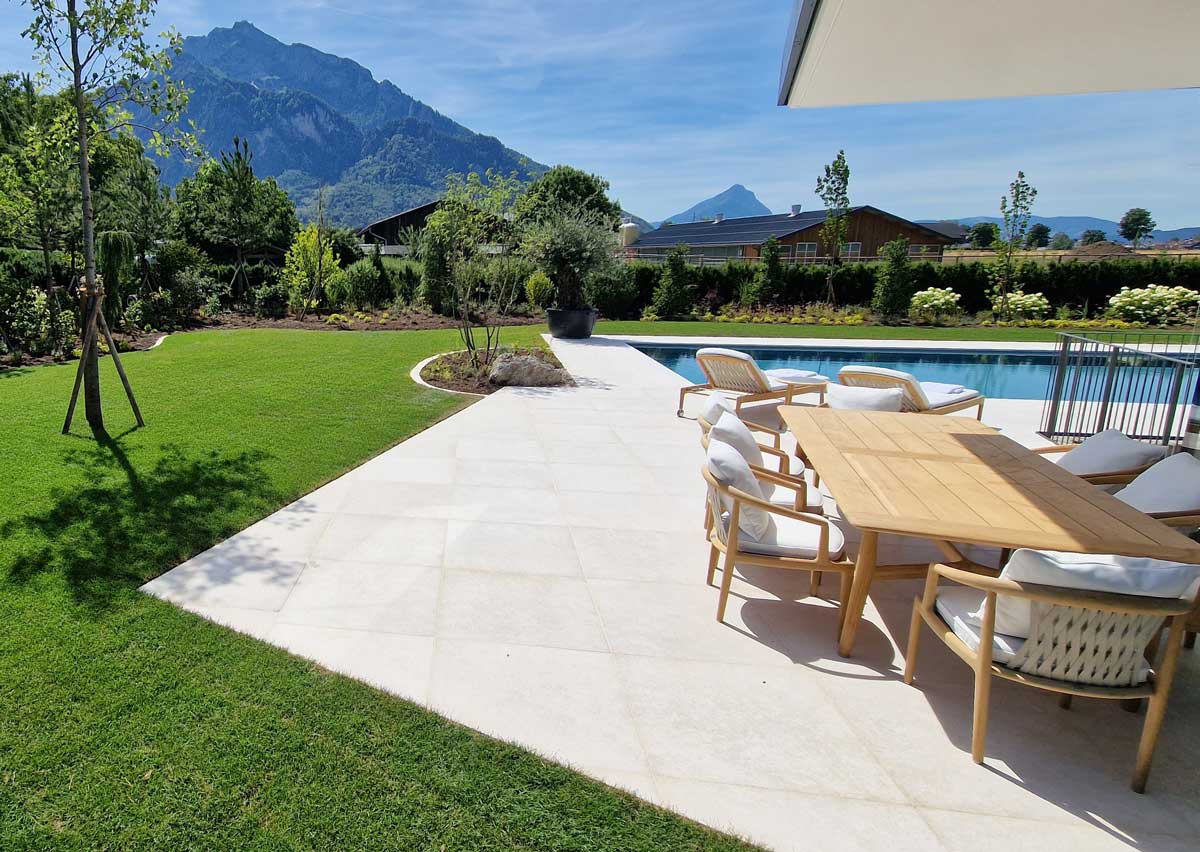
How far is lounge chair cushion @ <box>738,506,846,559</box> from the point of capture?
3240 mm

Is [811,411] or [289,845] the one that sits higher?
[811,411]

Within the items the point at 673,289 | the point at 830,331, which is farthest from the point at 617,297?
the point at 830,331

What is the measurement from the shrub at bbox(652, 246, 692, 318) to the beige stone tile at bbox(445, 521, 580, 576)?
51.7 ft

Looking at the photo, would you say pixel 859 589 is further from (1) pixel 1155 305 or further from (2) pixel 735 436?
(1) pixel 1155 305

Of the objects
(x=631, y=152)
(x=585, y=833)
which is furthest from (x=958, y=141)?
(x=631, y=152)

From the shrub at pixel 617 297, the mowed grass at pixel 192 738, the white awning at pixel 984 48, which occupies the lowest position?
the mowed grass at pixel 192 738

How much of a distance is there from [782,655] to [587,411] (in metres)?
4.96

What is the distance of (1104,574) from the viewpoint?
2.17m

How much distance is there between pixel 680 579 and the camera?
12.3ft

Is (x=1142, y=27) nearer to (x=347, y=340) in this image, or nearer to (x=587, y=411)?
(x=587, y=411)

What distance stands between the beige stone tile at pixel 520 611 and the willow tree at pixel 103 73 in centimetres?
418

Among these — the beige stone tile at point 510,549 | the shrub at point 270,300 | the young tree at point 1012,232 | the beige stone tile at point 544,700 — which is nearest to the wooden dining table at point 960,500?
the beige stone tile at point 544,700

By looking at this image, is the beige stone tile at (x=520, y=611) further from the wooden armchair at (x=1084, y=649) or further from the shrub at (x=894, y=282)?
the shrub at (x=894, y=282)

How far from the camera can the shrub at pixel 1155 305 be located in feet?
59.5
